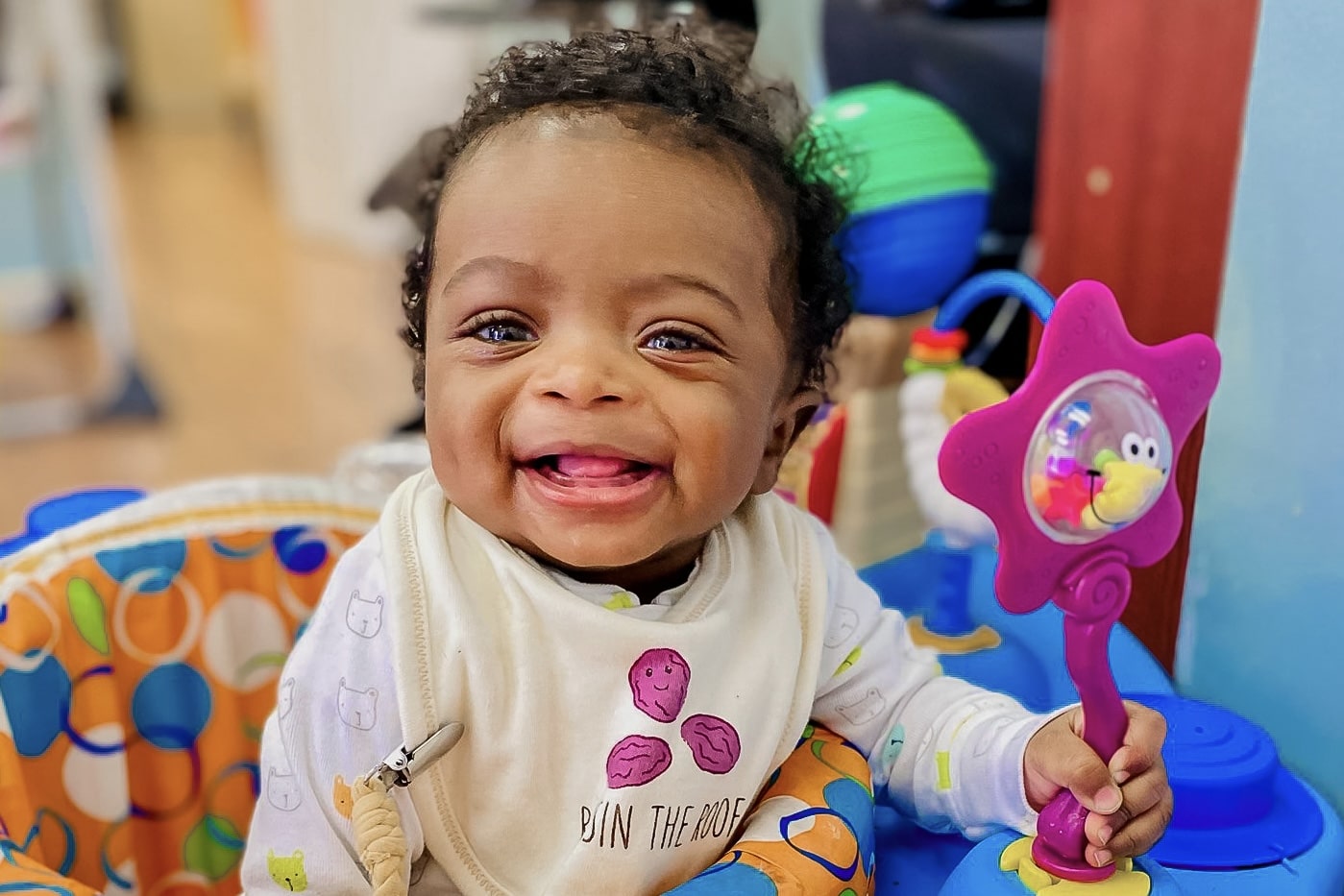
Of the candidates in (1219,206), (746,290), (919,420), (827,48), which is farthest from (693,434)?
(827,48)

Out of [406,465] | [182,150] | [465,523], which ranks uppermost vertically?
[465,523]

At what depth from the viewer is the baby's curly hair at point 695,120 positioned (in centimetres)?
62

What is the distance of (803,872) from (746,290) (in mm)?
267

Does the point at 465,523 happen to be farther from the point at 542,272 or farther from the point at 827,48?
the point at 827,48

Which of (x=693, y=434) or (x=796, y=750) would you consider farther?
(x=796, y=750)

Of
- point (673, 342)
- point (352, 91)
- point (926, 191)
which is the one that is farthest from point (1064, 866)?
point (352, 91)

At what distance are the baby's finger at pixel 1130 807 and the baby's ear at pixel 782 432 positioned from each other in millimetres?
230

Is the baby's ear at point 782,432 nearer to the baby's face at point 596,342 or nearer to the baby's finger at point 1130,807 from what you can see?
the baby's face at point 596,342

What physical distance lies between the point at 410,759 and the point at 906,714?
0.88ft

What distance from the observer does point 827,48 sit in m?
1.43

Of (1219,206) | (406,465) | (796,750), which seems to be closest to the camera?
(796,750)

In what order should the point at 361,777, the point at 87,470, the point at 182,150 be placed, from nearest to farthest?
1. the point at 361,777
2. the point at 87,470
3. the point at 182,150

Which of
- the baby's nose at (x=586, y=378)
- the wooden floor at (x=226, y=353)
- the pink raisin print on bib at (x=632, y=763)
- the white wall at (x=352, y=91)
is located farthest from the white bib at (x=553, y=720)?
the white wall at (x=352, y=91)

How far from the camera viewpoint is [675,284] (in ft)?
1.94
